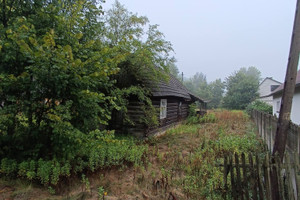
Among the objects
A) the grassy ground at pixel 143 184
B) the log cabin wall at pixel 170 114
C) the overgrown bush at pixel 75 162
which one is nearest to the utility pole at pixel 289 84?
the grassy ground at pixel 143 184

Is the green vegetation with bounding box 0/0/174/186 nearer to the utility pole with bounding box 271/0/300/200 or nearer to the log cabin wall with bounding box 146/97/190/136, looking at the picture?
the utility pole with bounding box 271/0/300/200

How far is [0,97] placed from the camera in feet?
12.3

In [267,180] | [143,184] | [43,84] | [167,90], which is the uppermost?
[167,90]

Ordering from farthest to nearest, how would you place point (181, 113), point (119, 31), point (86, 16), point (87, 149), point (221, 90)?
point (221, 90) → point (181, 113) → point (119, 31) → point (86, 16) → point (87, 149)

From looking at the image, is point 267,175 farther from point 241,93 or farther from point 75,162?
point 241,93

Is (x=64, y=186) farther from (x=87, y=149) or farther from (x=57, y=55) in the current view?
(x=57, y=55)

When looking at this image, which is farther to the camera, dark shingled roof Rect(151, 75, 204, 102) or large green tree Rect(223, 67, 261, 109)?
large green tree Rect(223, 67, 261, 109)

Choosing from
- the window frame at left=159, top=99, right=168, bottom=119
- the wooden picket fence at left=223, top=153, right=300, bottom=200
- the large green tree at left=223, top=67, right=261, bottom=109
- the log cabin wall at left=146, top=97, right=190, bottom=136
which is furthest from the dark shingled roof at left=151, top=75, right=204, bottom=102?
the large green tree at left=223, top=67, right=261, bottom=109

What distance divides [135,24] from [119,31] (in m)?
1.05

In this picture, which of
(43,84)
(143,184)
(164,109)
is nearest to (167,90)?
(164,109)

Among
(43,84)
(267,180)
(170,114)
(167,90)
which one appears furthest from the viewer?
(170,114)

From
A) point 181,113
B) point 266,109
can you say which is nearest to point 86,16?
point 181,113

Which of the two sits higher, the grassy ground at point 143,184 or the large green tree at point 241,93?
the large green tree at point 241,93

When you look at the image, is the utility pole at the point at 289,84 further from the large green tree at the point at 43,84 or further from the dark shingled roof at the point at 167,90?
the dark shingled roof at the point at 167,90
